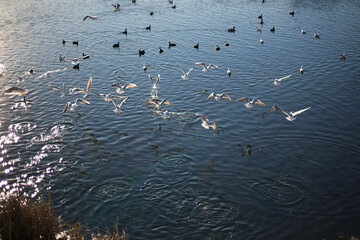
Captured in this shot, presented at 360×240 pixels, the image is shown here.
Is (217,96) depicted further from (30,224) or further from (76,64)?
(30,224)

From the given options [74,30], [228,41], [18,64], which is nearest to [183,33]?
[228,41]

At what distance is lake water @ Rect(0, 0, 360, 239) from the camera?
1498 cm

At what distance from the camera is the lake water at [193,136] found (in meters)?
15.0

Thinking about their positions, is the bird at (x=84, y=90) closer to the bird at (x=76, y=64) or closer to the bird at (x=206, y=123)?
the bird at (x=76, y=64)

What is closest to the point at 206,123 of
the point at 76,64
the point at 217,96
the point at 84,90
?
the point at 217,96

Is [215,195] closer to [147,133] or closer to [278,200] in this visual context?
[278,200]

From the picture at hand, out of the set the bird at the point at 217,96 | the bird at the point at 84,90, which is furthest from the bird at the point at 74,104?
the bird at the point at 217,96

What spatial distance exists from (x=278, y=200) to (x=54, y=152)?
422 inches

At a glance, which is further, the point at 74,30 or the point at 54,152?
the point at 74,30

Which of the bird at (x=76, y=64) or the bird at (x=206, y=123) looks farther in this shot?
the bird at (x=76, y=64)

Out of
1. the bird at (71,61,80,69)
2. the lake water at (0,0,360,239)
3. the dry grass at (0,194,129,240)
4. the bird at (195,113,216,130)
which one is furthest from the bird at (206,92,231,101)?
the dry grass at (0,194,129,240)

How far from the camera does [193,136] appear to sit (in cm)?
2011

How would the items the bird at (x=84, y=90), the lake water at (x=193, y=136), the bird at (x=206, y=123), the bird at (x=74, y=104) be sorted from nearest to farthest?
1. the lake water at (x=193, y=136)
2. the bird at (x=206, y=123)
3. the bird at (x=74, y=104)
4. the bird at (x=84, y=90)

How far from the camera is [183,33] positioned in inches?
1430
